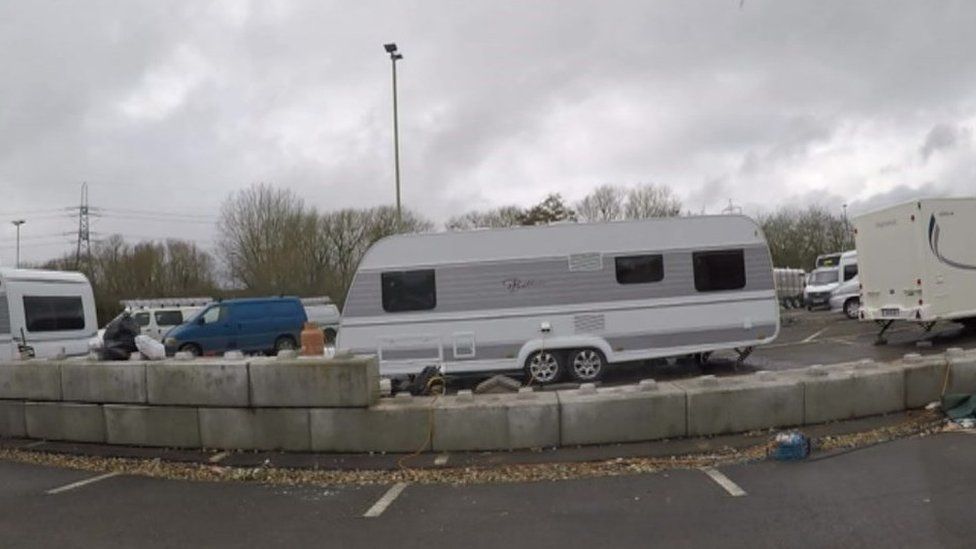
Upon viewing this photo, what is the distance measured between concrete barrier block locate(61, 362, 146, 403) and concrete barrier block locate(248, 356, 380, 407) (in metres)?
1.57

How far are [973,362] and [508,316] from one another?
7.00m

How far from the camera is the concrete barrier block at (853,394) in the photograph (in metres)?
8.04

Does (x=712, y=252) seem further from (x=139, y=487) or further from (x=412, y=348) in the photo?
(x=139, y=487)

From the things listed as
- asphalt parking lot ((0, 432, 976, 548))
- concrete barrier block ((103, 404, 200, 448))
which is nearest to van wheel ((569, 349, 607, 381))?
asphalt parking lot ((0, 432, 976, 548))

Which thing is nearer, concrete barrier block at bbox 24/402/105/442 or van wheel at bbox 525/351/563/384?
concrete barrier block at bbox 24/402/105/442

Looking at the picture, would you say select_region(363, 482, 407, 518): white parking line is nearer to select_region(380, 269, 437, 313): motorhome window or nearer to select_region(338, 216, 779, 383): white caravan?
select_region(338, 216, 779, 383): white caravan

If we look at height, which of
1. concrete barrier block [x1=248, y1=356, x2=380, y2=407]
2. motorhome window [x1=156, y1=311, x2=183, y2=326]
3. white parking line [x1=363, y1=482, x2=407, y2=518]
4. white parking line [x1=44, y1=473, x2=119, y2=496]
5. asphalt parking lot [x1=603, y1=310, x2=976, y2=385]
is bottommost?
asphalt parking lot [x1=603, y1=310, x2=976, y2=385]

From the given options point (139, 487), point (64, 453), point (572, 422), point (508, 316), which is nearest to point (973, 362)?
point (572, 422)

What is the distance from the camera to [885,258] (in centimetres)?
1653

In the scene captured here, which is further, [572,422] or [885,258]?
[885,258]

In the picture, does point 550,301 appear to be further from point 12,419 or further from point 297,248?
point 297,248

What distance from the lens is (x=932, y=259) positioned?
15461mm

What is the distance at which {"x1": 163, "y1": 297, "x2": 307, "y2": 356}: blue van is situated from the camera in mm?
22094

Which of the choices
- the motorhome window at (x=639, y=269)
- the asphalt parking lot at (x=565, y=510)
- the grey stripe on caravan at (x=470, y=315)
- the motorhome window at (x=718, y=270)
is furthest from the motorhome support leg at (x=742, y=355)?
the asphalt parking lot at (x=565, y=510)
